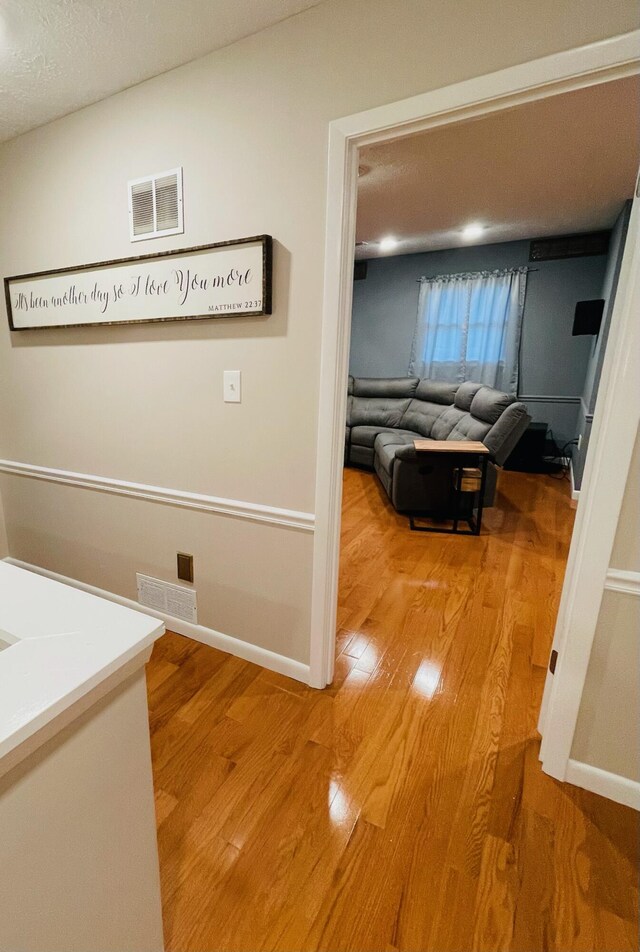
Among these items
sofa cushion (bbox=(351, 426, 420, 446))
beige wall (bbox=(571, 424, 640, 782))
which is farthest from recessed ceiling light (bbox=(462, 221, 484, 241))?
beige wall (bbox=(571, 424, 640, 782))

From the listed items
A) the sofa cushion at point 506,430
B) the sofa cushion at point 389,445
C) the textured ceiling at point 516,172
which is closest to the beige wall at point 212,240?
the textured ceiling at point 516,172

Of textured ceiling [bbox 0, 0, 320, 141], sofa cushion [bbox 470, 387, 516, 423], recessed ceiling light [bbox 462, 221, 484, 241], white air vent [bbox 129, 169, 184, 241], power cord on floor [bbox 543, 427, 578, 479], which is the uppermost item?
recessed ceiling light [bbox 462, 221, 484, 241]

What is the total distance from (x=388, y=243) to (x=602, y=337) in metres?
2.48

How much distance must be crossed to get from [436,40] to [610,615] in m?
1.65

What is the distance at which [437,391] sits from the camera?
4762 mm

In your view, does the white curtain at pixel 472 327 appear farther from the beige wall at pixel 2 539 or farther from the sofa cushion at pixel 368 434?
the beige wall at pixel 2 539

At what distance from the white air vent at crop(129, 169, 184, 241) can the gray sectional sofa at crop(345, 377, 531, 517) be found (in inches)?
88.2

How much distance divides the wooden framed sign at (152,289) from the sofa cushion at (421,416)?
343 cm

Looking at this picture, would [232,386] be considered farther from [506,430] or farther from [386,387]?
[386,387]

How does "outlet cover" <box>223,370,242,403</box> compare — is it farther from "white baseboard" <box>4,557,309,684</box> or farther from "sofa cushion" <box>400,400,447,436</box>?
"sofa cushion" <box>400,400,447,436</box>

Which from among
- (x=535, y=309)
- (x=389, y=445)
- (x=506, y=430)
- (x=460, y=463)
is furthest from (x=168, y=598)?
(x=535, y=309)

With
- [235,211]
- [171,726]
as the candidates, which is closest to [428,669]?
[171,726]

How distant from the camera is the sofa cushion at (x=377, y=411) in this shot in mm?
5117

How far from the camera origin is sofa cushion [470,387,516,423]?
3.52 metres
